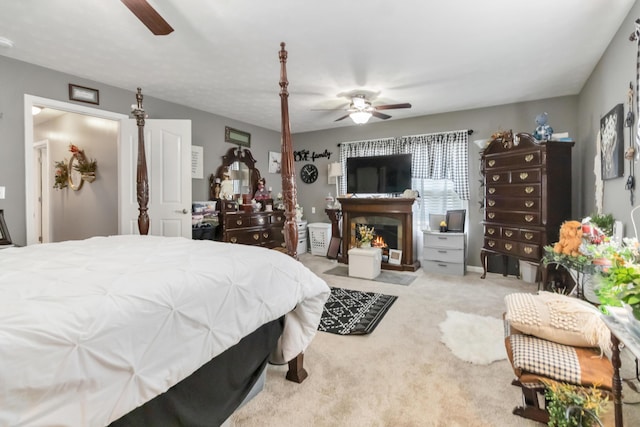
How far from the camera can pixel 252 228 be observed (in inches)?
192

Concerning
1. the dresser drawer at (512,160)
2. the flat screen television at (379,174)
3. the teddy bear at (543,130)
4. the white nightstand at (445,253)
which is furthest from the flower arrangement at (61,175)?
the teddy bear at (543,130)

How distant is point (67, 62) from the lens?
9.99 feet

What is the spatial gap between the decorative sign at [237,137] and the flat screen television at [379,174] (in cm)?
182

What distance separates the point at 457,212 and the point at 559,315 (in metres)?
3.29

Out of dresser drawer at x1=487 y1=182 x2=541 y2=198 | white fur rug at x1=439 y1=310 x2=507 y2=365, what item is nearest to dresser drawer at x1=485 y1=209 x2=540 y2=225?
dresser drawer at x1=487 y1=182 x2=541 y2=198

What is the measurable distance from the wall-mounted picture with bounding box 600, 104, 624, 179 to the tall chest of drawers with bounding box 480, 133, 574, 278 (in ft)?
2.27

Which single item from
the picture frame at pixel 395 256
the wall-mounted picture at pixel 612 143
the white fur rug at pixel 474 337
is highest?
the wall-mounted picture at pixel 612 143

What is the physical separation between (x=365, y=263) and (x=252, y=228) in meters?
1.81

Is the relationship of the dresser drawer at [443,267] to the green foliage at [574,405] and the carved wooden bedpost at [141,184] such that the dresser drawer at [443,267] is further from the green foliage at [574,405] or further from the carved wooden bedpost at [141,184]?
the carved wooden bedpost at [141,184]

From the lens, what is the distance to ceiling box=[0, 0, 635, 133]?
221cm

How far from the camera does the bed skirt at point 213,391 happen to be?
115 cm

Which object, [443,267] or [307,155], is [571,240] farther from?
[307,155]

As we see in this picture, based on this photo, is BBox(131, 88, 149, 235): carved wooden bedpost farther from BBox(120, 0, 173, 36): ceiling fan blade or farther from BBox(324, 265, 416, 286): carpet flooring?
BBox(324, 265, 416, 286): carpet flooring

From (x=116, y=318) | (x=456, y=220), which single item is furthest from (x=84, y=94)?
(x=456, y=220)
